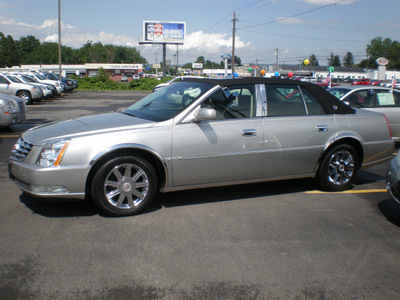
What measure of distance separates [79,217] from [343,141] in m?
3.85

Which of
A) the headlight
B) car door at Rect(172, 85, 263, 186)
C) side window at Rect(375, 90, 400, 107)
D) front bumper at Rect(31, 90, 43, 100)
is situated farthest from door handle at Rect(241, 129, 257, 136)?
front bumper at Rect(31, 90, 43, 100)

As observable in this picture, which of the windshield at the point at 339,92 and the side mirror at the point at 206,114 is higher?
the windshield at the point at 339,92

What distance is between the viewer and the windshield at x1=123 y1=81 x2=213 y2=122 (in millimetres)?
4977

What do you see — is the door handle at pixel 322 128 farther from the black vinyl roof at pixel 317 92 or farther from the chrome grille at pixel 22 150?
the chrome grille at pixel 22 150

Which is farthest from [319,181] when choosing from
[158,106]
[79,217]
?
[79,217]

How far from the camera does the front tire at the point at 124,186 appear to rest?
4402 millimetres

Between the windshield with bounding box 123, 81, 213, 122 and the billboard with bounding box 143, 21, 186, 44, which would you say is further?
the billboard with bounding box 143, 21, 186, 44

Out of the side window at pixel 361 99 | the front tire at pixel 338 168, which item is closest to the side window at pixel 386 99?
the side window at pixel 361 99

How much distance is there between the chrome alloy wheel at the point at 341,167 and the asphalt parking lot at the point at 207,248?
32cm

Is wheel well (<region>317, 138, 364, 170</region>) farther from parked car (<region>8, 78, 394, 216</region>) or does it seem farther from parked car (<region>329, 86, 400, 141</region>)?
parked car (<region>329, 86, 400, 141</region>)

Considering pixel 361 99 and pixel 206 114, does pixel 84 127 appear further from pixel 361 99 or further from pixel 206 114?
pixel 361 99

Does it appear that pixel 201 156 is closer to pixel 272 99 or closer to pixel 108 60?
pixel 272 99

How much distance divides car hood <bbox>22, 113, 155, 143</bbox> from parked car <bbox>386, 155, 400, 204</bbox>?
2.98m

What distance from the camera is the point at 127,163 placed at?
14.7ft
